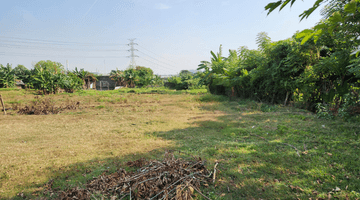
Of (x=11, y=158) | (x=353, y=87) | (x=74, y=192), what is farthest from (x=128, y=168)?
(x=353, y=87)

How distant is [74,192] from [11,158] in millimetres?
2560

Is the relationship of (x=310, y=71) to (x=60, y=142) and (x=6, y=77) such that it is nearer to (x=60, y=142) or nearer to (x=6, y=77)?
(x=60, y=142)

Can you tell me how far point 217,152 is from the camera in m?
3.67

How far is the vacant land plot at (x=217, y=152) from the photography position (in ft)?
8.39

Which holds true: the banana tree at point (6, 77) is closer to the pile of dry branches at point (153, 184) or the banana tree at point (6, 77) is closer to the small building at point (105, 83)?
the small building at point (105, 83)

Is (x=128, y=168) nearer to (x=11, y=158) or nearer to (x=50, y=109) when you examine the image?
(x=11, y=158)

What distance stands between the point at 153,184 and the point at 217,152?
5.55ft

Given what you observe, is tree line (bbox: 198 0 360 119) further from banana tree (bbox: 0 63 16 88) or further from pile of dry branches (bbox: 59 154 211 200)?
banana tree (bbox: 0 63 16 88)

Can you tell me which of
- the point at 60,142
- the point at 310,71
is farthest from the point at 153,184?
the point at 310,71

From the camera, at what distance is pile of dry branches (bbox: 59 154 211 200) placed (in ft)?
7.64

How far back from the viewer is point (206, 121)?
265 inches

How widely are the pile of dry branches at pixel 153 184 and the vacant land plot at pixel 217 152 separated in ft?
1.00

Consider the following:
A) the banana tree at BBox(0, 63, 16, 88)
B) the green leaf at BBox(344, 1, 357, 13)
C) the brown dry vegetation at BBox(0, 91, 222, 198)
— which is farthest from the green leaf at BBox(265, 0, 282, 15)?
the banana tree at BBox(0, 63, 16, 88)

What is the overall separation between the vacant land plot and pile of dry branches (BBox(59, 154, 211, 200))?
12.0 inches
